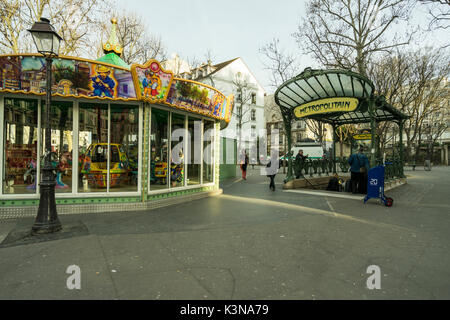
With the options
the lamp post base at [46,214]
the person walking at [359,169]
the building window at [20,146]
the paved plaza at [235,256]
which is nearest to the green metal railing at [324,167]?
the person walking at [359,169]

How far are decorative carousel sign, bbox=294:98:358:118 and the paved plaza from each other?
204 inches

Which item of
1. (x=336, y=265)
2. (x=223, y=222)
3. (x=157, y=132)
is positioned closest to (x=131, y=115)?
→ (x=157, y=132)

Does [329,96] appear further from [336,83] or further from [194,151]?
[194,151]

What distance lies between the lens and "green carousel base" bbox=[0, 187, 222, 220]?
6918 mm

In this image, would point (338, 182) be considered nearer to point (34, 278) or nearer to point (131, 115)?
point (131, 115)

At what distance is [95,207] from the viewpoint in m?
7.39

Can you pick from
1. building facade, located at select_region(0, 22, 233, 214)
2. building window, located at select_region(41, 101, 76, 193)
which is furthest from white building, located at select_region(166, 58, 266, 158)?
building window, located at select_region(41, 101, 76, 193)

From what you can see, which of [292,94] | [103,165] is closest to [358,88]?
[292,94]

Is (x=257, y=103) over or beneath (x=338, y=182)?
over

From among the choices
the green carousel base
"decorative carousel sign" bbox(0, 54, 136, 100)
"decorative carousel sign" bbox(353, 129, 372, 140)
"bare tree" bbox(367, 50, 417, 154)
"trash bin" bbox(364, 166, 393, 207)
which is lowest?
the green carousel base

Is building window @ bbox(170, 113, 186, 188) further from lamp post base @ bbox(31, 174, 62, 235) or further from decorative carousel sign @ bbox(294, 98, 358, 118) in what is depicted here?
decorative carousel sign @ bbox(294, 98, 358, 118)

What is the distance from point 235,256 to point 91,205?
17.2 ft

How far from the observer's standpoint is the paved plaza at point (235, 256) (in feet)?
9.96
